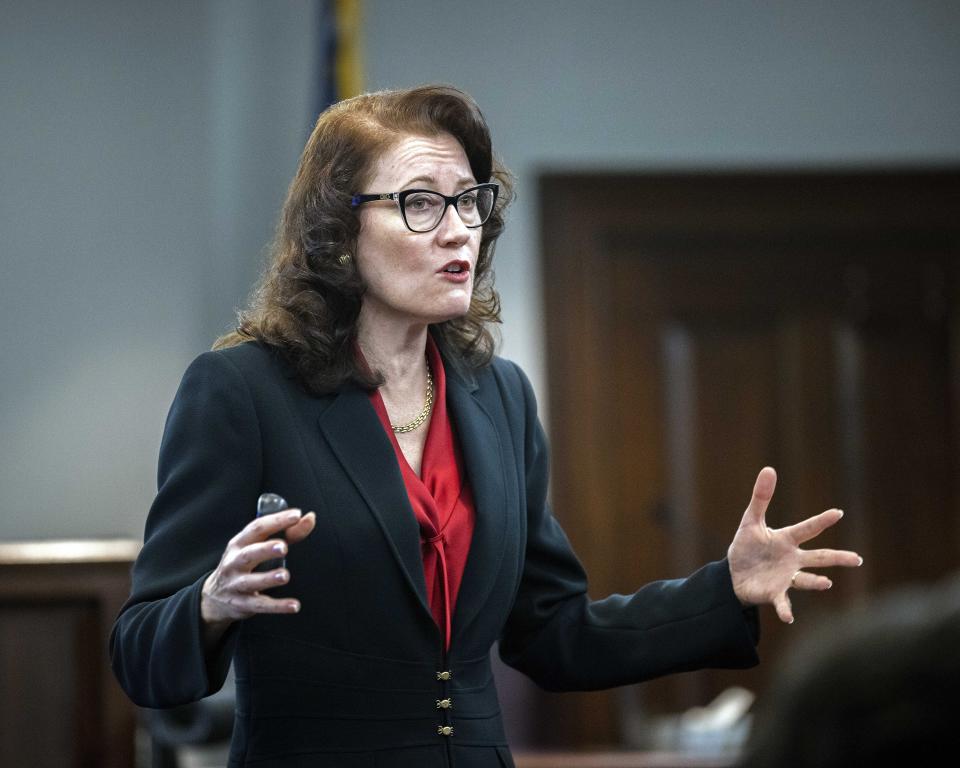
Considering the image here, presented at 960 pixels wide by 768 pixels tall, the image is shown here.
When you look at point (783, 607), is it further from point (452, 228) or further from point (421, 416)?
point (452, 228)

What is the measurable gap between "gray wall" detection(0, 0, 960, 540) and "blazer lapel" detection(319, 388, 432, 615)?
335 cm

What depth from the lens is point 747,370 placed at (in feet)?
18.4

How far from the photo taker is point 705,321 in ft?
18.4

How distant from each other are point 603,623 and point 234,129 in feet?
11.8

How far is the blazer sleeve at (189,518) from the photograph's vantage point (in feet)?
5.45

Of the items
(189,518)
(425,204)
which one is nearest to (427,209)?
(425,204)

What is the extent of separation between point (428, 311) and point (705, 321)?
385cm

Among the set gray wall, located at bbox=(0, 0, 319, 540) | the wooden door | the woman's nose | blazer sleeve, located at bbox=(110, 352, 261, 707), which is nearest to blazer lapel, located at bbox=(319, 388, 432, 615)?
blazer sleeve, located at bbox=(110, 352, 261, 707)

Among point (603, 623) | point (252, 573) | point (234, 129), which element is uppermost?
point (234, 129)

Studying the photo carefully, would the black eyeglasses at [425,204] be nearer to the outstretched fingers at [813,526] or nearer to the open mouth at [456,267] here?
the open mouth at [456,267]

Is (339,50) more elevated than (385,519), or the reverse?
(339,50)

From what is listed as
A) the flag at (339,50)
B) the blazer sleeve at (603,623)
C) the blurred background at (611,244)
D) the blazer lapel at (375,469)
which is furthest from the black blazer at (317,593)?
the blurred background at (611,244)

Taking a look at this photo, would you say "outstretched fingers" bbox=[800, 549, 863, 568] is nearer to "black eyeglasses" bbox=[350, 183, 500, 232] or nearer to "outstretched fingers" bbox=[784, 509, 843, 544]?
"outstretched fingers" bbox=[784, 509, 843, 544]

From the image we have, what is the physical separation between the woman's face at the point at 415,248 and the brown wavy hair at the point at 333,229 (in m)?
0.02
